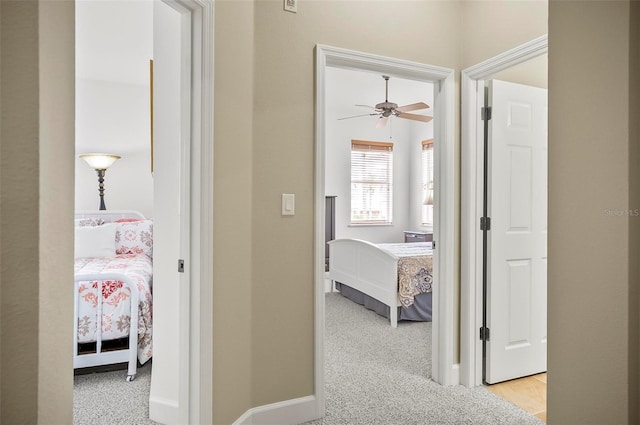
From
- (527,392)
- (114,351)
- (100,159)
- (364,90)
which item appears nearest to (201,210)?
(114,351)

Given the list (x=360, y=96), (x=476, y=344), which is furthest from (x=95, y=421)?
(x=360, y=96)

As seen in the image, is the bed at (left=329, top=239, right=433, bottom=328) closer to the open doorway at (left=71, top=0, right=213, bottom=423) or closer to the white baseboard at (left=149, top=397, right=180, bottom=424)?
the white baseboard at (left=149, top=397, right=180, bottom=424)

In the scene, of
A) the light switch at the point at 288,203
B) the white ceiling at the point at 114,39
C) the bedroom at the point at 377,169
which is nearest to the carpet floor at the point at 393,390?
the light switch at the point at 288,203

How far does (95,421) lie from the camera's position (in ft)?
7.18

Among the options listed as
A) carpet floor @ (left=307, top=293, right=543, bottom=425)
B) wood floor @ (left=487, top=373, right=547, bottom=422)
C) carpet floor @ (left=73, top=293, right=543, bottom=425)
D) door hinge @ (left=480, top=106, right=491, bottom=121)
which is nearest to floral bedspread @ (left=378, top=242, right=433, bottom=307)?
carpet floor @ (left=307, top=293, right=543, bottom=425)

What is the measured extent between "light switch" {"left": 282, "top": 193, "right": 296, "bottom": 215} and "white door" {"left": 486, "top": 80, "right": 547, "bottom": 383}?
4.41 ft

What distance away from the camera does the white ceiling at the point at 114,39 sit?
3.09 meters

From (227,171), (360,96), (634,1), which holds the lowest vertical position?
(227,171)

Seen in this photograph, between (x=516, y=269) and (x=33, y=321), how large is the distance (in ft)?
8.98

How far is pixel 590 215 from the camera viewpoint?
0.87m

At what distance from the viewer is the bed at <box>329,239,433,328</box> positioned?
397 cm

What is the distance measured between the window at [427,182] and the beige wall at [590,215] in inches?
227

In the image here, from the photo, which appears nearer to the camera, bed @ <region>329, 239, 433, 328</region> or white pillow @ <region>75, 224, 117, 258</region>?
white pillow @ <region>75, 224, 117, 258</region>

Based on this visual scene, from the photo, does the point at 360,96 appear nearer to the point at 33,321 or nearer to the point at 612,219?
the point at 612,219
